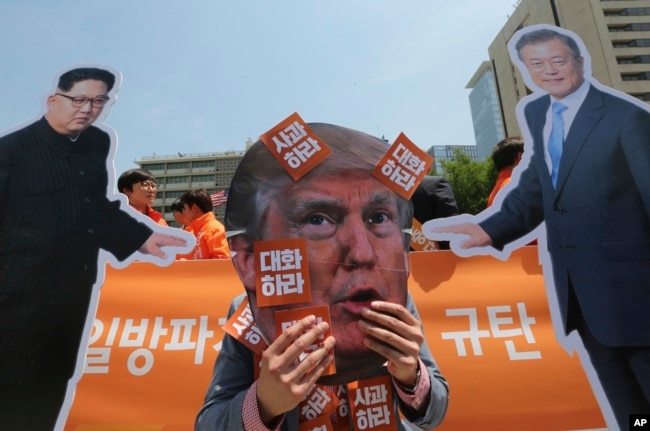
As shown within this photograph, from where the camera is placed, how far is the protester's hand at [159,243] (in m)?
1.64

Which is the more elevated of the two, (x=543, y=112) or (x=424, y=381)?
(x=543, y=112)

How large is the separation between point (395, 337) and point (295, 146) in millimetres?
632

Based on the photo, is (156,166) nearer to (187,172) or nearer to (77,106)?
(187,172)

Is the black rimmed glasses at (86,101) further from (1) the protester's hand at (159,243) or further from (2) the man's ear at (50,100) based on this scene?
(1) the protester's hand at (159,243)

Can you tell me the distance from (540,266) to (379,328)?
1048 millimetres

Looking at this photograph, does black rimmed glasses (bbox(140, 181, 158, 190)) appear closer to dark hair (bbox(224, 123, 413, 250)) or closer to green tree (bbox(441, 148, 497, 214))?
dark hair (bbox(224, 123, 413, 250))

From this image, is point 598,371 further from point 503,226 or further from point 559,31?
point 559,31

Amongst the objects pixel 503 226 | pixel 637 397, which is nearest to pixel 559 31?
pixel 503 226

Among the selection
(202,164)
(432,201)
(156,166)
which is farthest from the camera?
(202,164)

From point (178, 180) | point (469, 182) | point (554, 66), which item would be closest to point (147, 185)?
point (554, 66)

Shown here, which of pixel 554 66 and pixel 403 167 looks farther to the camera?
pixel 554 66

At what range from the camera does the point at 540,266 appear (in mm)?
1812

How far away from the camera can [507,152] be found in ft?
6.99

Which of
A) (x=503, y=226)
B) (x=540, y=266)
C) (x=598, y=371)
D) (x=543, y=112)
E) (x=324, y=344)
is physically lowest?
(x=598, y=371)
